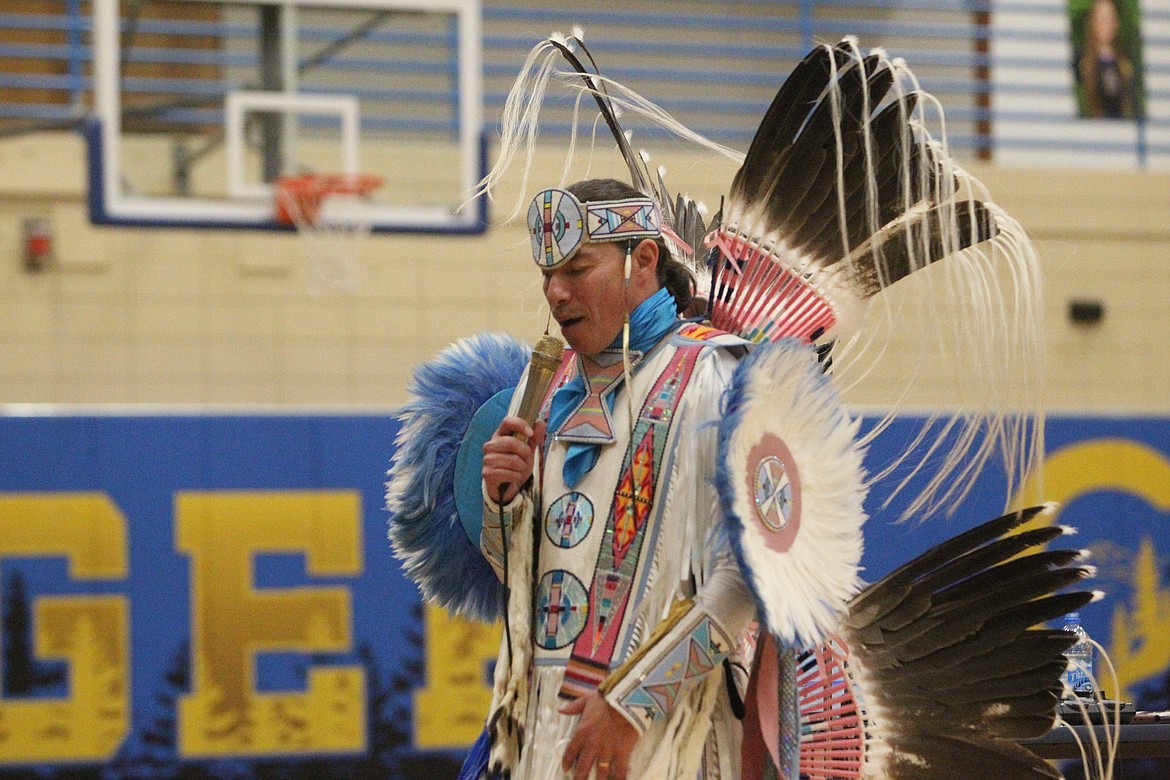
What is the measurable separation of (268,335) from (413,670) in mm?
1623

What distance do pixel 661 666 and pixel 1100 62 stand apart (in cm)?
713

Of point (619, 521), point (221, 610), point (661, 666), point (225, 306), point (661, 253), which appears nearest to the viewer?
point (661, 666)

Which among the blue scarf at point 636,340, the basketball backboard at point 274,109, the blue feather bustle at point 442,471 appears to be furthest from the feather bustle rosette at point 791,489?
the basketball backboard at point 274,109

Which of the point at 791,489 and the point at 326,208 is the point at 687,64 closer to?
the point at 326,208

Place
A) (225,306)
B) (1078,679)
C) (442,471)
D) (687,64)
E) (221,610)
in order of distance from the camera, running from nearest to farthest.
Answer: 1. (442,471)
2. (1078,679)
3. (221,610)
4. (225,306)
5. (687,64)

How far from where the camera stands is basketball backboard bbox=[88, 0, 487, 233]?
257 inches

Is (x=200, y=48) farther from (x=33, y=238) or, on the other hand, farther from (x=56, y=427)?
(x=56, y=427)

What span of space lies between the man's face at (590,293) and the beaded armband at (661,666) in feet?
1.38

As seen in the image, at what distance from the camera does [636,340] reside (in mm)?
2336

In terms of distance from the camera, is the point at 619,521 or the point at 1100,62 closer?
the point at 619,521

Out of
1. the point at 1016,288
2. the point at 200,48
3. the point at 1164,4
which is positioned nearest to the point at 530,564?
the point at 1016,288

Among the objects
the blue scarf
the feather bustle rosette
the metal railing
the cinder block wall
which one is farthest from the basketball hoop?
the feather bustle rosette

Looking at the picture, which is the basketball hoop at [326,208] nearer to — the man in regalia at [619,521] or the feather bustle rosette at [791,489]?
the man in regalia at [619,521]

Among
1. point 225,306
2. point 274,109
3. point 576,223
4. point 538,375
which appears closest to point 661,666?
point 538,375
